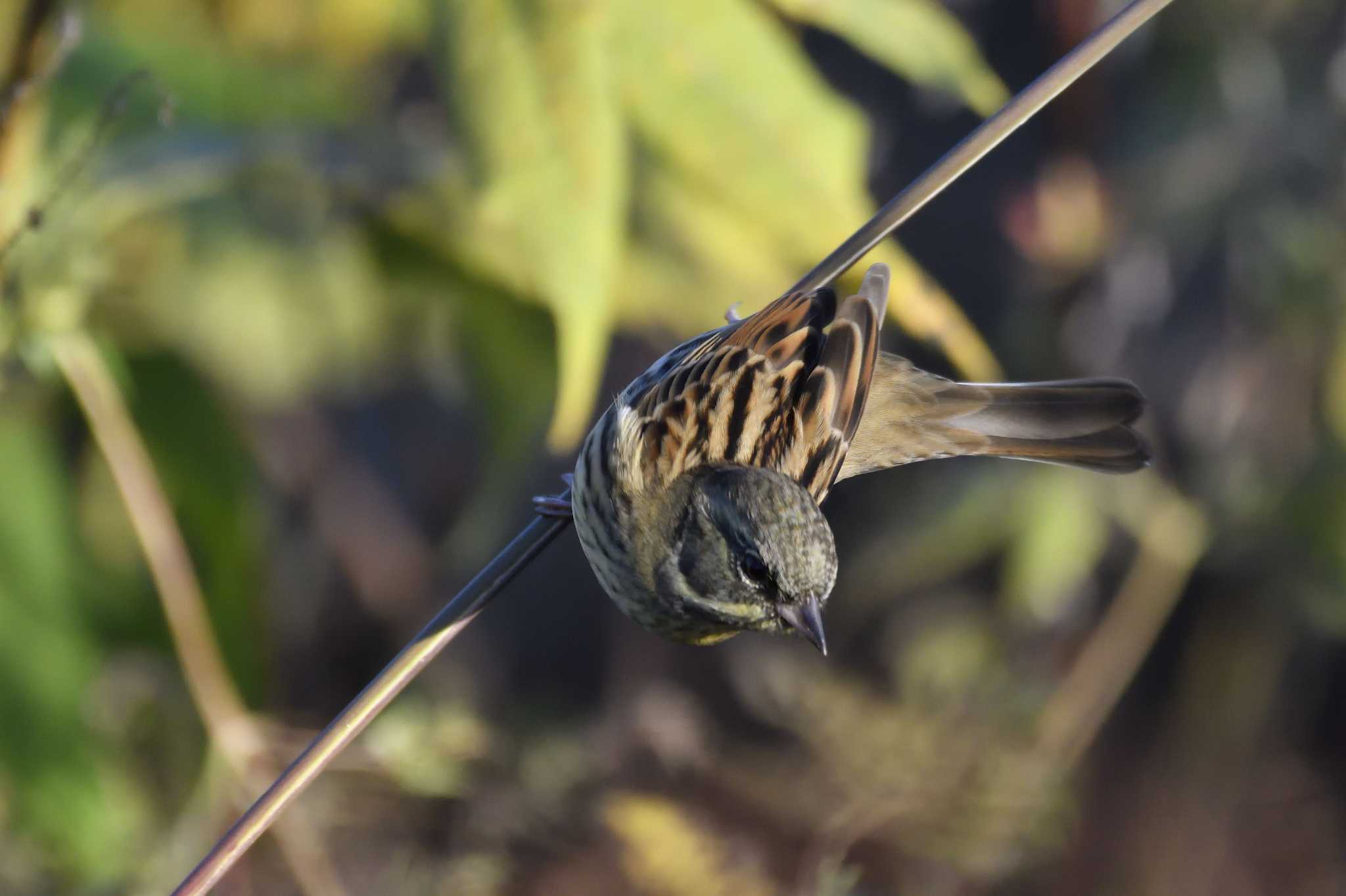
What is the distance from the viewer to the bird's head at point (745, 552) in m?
1.67

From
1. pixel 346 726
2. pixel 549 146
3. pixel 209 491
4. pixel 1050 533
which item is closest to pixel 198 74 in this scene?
pixel 209 491

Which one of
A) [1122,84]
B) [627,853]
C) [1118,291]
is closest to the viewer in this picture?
[627,853]

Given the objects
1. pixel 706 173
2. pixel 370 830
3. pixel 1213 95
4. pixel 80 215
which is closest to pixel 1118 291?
pixel 1213 95

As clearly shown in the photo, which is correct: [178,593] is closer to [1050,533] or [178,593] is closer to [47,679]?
[47,679]

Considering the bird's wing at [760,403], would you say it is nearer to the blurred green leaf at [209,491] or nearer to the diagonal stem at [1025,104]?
the diagonal stem at [1025,104]

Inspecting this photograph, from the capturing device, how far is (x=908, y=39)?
1847mm

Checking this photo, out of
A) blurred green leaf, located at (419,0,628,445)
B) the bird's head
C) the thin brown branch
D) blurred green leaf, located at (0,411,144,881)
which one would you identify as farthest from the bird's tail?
blurred green leaf, located at (0,411,144,881)

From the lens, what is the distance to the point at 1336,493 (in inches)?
125

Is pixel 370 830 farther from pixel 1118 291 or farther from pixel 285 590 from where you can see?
pixel 1118 291

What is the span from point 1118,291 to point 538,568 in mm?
1842

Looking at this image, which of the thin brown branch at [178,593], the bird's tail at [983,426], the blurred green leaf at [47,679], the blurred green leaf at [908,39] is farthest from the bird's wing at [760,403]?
the blurred green leaf at [47,679]

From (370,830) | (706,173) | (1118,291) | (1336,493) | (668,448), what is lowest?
(1336,493)

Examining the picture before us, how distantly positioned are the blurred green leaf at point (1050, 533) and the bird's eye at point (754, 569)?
4.94 ft

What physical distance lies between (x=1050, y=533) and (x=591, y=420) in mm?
1069
